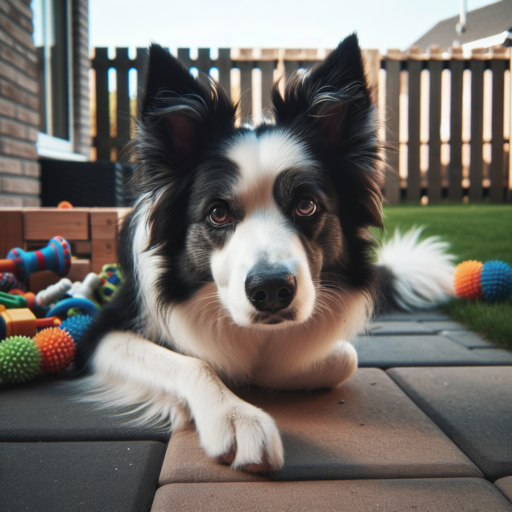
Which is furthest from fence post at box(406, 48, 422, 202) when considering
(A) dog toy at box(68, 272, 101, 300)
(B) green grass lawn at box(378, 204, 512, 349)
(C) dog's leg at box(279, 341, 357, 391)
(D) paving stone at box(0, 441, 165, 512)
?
(D) paving stone at box(0, 441, 165, 512)

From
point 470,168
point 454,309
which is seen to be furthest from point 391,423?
point 470,168

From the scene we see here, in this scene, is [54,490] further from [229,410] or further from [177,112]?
[177,112]

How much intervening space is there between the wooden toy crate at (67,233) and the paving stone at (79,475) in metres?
1.91

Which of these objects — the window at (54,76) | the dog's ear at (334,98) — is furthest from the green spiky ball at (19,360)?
the window at (54,76)

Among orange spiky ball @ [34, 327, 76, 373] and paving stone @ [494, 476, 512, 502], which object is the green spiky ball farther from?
paving stone @ [494, 476, 512, 502]

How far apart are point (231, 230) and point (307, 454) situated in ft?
2.61

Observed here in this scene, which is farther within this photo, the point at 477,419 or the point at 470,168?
the point at 470,168

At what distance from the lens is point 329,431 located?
1.50m

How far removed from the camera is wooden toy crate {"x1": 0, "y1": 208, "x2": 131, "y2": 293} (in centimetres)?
311

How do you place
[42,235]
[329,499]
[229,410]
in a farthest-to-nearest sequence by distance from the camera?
[42,235]
[229,410]
[329,499]

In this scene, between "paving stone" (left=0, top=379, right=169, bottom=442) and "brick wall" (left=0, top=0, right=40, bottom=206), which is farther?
"brick wall" (left=0, top=0, right=40, bottom=206)

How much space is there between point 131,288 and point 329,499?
4.29ft

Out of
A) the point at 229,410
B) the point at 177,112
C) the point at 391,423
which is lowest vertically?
the point at 391,423

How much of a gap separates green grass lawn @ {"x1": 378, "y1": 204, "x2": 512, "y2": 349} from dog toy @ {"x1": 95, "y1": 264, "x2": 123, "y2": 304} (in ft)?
5.41
